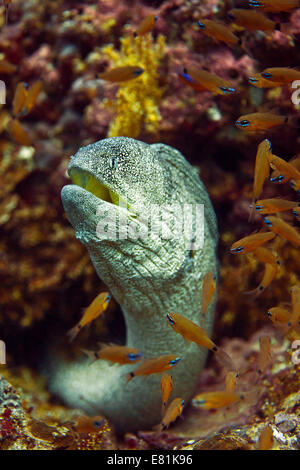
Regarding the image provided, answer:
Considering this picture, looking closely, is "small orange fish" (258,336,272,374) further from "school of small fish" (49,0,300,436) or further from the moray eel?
the moray eel

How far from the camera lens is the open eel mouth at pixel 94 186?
6.63ft

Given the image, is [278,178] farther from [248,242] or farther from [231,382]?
[231,382]

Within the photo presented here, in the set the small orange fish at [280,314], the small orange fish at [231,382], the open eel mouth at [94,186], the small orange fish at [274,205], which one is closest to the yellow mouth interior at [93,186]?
the open eel mouth at [94,186]

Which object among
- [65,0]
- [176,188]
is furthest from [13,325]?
[65,0]

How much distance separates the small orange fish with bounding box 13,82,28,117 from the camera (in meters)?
2.97

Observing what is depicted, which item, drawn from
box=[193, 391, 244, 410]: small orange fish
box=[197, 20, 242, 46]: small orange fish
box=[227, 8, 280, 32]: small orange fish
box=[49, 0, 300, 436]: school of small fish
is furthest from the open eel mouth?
box=[227, 8, 280, 32]: small orange fish

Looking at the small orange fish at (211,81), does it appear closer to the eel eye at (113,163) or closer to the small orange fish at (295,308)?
the eel eye at (113,163)

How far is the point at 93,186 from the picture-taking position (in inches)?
82.9

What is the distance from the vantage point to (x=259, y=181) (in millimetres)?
2205

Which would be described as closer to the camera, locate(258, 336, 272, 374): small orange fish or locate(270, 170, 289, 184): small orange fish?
locate(270, 170, 289, 184): small orange fish

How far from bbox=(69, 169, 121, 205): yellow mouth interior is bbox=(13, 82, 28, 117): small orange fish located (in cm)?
141

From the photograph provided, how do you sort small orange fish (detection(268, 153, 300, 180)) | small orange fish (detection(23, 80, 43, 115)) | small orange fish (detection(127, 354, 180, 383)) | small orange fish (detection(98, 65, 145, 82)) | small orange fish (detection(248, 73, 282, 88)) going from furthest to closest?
small orange fish (detection(23, 80, 43, 115)), small orange fish (detection(98, 65, 145, 82)), small orange fish (detection(248, 73, 282, 88)), small orange fish (detection(268, 153, 300, 180)), small orange fish (detection(127, 354, 180, 383))

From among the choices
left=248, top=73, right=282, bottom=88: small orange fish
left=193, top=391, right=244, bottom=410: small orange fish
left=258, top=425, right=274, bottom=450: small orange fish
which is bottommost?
left=258, top=425, right=274, bottom=450: small orange fish

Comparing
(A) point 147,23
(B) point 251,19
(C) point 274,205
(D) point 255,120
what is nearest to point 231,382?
(C) point 274,205
